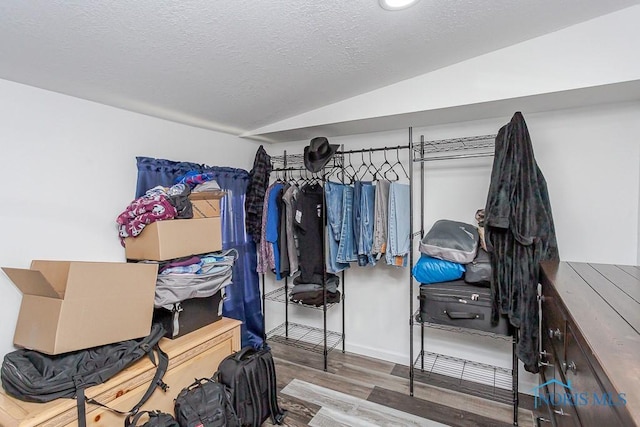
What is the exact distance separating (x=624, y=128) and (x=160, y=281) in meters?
2.96

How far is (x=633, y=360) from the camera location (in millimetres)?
719

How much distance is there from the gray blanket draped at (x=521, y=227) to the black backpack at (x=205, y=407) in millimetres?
1685

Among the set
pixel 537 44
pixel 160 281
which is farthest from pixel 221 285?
pixel 537 44

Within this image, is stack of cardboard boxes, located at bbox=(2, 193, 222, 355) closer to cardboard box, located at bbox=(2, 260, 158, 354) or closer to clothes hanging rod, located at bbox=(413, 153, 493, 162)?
cardboard box, located at bbox=(2, 260, 158, 354)

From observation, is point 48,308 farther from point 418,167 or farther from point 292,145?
point 418,167

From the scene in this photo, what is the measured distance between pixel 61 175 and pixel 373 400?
2448mm

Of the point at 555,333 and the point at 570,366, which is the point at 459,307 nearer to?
the point at 555,333

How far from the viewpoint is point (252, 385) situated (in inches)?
74.9

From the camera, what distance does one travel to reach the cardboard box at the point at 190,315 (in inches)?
78.2

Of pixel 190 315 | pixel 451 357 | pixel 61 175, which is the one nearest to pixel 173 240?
pixel 190 315

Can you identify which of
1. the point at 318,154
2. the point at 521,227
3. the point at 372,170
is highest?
the point at 318,154

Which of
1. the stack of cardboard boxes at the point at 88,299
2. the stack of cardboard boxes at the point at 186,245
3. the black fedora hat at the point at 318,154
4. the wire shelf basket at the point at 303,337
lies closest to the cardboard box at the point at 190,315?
the stack of cardboard boxes at the point at 186,245

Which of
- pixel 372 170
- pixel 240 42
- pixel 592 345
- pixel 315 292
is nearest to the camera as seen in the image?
pixel 592 345

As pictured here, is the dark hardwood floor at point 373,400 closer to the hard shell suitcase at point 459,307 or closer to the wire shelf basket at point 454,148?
the hard shell suitcase at point 459,307
